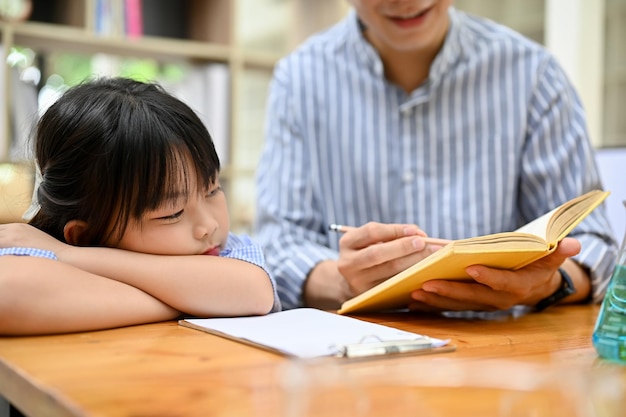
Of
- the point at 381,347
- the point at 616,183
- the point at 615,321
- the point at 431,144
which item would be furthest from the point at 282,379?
the point at 616,183

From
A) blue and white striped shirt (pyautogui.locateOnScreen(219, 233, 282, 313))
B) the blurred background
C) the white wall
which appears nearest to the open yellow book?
blue and white striped shirt (pyautogui.locateOnScreen(219, 233, 282, 313))

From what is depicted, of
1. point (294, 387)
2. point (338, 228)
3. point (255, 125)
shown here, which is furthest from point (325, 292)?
point (255, 125)

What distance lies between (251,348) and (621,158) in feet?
4.18

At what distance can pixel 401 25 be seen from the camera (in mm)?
1515

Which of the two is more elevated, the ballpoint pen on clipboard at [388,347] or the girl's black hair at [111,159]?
the girl's black hair at [111,159]

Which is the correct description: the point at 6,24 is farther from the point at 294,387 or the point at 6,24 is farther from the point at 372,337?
the point at 294,387

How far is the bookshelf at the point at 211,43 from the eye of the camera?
2543 millimetres

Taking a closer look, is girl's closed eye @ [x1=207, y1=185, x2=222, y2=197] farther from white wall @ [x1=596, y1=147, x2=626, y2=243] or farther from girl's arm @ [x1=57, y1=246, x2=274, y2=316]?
white wall @ [x1=596, y1=147, x2=626, y2=243]

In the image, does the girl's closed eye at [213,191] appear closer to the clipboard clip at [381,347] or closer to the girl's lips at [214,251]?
the girl's lips at [214,251]

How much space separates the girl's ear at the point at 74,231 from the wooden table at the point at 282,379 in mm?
206

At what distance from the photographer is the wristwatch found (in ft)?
4.09

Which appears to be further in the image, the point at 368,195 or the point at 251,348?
the point at 368,195

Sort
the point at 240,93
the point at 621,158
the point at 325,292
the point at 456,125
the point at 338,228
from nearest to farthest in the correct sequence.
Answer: the point at 338,228 < the point at 325,292 < the point at 456,125 < the point at 621,158 < the point at 240,93

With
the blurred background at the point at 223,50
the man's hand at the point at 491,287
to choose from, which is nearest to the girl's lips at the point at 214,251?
the man's hand at the point at 491,287
